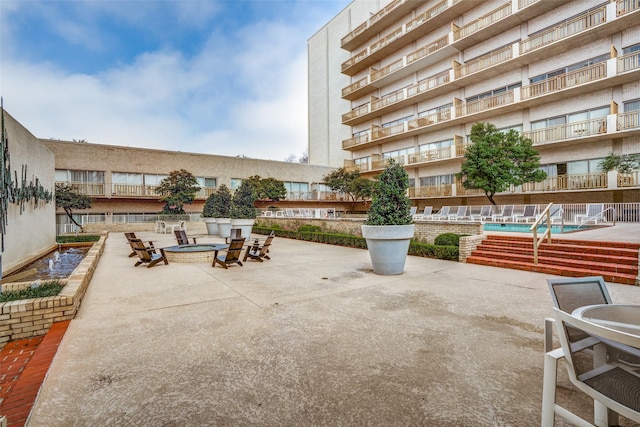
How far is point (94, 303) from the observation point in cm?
496

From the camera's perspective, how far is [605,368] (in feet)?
5.36

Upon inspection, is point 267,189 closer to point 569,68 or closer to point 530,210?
point 530,210

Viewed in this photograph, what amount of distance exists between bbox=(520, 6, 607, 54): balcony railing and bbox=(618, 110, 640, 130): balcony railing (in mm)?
5128

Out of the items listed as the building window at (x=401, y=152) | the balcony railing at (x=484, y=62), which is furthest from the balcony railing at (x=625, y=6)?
the building window at (x=401, y=152)

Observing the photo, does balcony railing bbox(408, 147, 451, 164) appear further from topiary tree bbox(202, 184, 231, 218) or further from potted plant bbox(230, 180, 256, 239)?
topiary tree bbox(202, 184, 231, 218)

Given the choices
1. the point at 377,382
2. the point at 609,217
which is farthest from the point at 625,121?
the point at 377,382

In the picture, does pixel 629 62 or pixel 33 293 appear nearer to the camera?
pixel 33 293

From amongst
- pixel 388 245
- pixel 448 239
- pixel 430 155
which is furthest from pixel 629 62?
pixel 388 245

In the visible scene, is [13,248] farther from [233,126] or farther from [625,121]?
[233,126]

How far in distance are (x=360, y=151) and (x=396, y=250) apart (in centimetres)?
2621

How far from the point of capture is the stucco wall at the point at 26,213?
848cm

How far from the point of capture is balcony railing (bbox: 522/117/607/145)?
55.1 ft

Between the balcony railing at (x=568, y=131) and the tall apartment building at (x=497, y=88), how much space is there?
0.18 feet

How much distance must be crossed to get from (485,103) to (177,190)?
2394 cm
